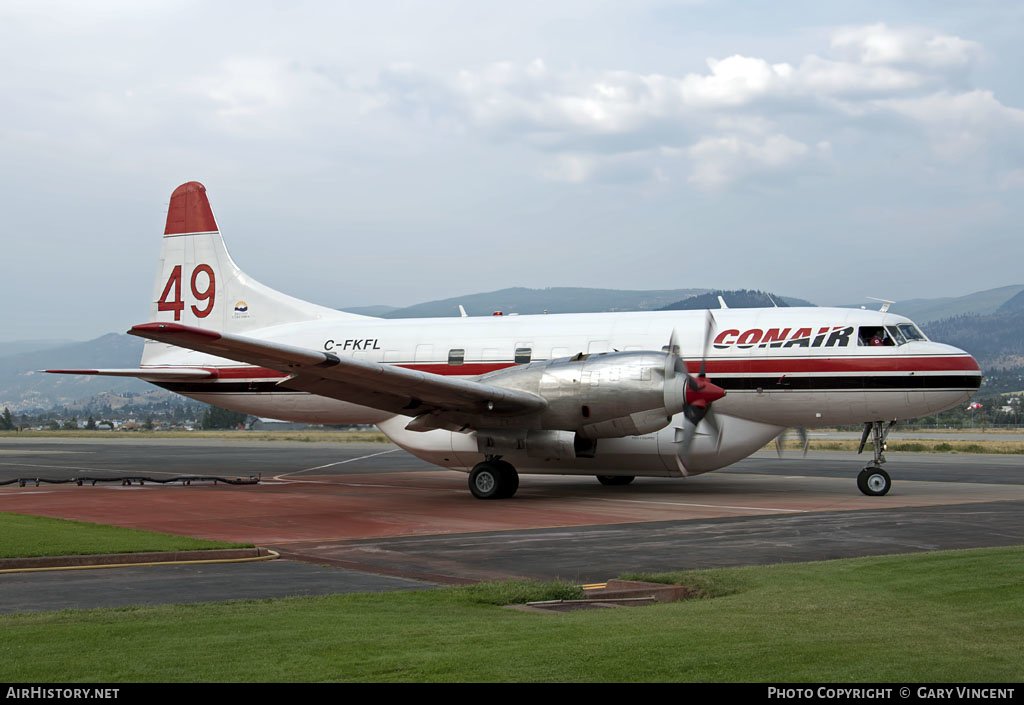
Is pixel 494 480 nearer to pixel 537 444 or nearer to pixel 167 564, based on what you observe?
pixel 537 444

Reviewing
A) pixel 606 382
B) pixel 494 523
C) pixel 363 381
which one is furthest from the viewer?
pixel 363 381

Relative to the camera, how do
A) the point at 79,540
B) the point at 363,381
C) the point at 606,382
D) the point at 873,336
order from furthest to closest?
the point at 873,336, the point at 363,381, the point at 606,382, the point at 79,540

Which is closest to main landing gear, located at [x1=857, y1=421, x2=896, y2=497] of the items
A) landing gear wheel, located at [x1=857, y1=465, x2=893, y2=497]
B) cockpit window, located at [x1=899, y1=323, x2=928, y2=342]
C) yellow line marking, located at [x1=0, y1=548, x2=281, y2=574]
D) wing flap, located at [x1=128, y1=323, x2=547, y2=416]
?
landing gear wheel, located at [x1=857, y1=465, x2=893, y2=497]

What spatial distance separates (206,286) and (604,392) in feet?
44.5

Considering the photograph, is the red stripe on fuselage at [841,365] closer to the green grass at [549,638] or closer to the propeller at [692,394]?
the propeller at [692,394]

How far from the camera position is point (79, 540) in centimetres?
1323

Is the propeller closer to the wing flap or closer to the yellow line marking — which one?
the wing flap

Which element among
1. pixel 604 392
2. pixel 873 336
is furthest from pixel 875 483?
pixel 604 392

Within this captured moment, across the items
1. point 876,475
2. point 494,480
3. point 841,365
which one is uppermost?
point 841,365

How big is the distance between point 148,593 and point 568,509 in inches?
418

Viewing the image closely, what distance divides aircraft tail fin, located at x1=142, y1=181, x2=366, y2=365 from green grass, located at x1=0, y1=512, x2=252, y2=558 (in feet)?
40.1

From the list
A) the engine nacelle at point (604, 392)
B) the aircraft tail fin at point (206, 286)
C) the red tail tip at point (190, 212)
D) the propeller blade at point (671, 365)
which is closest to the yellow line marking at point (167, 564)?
the engine nacelle at point (604, 392)
